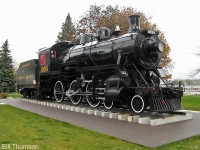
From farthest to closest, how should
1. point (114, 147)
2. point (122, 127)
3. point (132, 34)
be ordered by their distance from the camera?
point (132, 34) → point (122, 127) → point (114, 147)

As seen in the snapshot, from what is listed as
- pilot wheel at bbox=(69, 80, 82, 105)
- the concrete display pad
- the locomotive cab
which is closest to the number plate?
the locomotive cab

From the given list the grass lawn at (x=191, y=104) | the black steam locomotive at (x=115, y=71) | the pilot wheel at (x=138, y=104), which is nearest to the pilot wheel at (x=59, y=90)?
the black steam locomotive at (x=115, y=71)

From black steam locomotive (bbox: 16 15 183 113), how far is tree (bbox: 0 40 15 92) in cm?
2940

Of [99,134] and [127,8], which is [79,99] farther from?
[127,8]

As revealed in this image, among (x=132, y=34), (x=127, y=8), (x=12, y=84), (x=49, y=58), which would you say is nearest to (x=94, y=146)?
(x=132, y=34)

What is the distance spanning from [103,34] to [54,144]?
Answer: 7.33 metres

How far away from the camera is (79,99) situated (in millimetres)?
13109

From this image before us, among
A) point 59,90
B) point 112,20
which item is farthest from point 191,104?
point 112,20

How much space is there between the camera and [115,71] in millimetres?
10477

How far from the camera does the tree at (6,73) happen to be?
41906 millimetres

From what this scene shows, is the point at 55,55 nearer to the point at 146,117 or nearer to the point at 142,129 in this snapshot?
the point at 146,117

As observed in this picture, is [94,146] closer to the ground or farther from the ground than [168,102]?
closer to the ground

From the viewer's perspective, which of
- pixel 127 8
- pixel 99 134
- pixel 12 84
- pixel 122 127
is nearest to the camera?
pixel 99 134

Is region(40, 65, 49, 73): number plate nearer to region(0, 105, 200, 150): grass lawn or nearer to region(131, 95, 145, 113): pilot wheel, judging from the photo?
region(131, 95, 145, 113): pilot wheel
